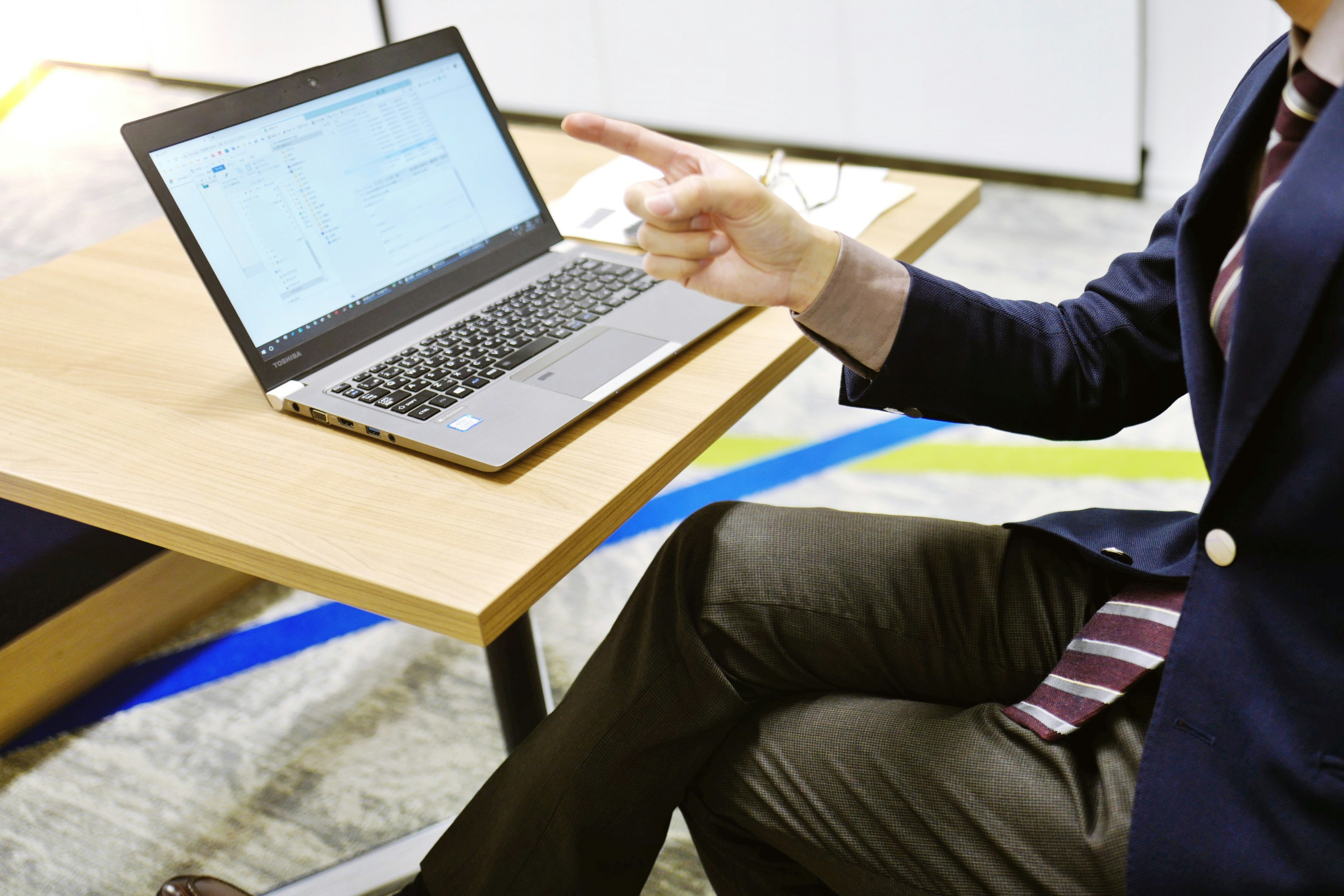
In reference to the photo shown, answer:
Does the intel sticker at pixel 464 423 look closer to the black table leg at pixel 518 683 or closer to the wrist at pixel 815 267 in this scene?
the wrist at pixel 815 267

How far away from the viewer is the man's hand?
873 millimetres

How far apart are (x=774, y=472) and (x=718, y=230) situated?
1300 millimetres

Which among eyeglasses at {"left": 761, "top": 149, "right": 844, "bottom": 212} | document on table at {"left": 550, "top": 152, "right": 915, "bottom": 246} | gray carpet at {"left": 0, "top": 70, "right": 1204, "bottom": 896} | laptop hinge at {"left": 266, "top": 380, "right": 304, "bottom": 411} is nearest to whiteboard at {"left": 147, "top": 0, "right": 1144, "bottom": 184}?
gray carpet at {"left": 0, "top": 70, "right": 1204, "bottom": 896}

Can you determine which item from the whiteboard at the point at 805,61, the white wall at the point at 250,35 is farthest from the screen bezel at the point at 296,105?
the white wall at the point at 250,35

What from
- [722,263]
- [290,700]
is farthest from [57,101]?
[722,263]

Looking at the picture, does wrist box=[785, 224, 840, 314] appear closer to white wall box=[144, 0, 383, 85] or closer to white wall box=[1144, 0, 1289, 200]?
white wall box=[1144, 0, 1289, 200]

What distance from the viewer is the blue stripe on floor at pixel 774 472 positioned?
212 cm

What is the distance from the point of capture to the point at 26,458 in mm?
986

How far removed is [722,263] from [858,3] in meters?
2.60

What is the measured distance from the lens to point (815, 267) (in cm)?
93

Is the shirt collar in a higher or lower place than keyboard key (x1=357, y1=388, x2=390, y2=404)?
higher

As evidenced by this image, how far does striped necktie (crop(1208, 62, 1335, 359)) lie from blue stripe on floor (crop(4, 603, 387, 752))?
1318mm

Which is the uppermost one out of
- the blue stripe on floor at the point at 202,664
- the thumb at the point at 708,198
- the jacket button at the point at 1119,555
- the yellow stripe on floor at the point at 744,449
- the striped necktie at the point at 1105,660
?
the thumb at the point at 708,198

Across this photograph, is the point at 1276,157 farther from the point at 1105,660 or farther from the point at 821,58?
the point at 821,58
